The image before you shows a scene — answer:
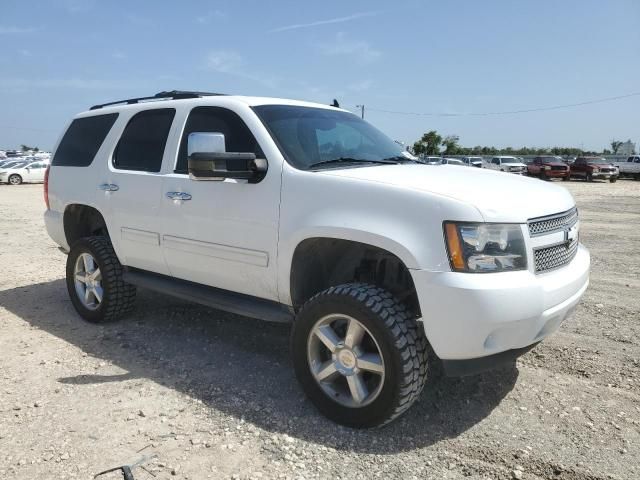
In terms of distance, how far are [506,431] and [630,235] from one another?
874cm

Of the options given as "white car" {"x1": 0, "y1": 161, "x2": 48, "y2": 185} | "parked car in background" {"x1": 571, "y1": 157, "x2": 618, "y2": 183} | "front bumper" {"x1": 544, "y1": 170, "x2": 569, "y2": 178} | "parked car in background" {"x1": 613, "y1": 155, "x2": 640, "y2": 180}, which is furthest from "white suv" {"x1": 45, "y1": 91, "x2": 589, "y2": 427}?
"parked car in background" {"x1": 613, "y1": 155, "x2": 640, "y2": 180}

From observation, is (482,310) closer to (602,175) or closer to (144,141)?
(144,141)

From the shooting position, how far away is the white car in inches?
1228

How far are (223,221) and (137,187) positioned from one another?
1.13 meters

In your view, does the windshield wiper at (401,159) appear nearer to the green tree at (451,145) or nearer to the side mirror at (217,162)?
the side mirror at (217,162)

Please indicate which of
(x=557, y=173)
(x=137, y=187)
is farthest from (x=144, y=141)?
(x=557, y=173)

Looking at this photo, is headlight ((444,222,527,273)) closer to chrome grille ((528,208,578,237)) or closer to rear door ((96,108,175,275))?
chrome grille ((528,208,578,237))

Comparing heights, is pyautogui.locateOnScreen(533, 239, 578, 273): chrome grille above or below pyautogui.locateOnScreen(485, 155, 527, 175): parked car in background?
below

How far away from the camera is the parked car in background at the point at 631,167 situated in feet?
114

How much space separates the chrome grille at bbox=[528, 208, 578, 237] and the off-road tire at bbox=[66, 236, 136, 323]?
3.50 m

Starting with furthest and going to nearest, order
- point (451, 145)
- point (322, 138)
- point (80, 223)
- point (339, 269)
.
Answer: point (451, 145)
point (80, 223)
point (322, 138)
point (339, 269)

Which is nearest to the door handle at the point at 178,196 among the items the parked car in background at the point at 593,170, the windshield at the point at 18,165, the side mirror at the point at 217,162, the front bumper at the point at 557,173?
the side mirror at the point at 217,162

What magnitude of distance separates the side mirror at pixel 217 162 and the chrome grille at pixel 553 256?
1.73m

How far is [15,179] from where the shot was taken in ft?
104
